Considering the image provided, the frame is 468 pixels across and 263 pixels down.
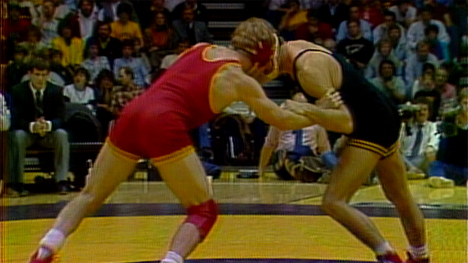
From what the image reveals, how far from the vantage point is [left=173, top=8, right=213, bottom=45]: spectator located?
10844mm

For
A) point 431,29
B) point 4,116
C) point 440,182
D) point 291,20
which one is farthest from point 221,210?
point 431,29

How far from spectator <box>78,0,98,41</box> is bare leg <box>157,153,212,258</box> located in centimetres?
732

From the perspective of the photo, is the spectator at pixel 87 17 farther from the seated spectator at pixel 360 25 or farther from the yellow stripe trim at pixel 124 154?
the yellow stripe trim at pixel 124 154

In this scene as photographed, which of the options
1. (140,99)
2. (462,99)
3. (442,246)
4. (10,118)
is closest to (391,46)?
(462,99)

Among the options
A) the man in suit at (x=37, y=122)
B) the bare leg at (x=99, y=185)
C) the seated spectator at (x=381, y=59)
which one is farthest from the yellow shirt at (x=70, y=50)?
the bare leg at (x=99, y=185)

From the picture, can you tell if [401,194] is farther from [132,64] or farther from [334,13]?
[334,13]

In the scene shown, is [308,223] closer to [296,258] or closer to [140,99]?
[296,258]

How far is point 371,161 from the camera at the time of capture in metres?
4.15

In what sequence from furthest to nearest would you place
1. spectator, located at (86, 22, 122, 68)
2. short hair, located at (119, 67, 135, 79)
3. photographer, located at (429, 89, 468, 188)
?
spectator, located at (86, 22, 122, 68) < short hair, located at (119, 67, 135, 79) < photographer, located at (429, 89, 468, 188)

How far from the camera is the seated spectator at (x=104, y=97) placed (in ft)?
30.5

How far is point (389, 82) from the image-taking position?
1023 cm

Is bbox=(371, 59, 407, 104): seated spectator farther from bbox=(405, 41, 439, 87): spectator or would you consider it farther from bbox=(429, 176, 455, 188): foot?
bbox=(429, 176, 455, 188): foot

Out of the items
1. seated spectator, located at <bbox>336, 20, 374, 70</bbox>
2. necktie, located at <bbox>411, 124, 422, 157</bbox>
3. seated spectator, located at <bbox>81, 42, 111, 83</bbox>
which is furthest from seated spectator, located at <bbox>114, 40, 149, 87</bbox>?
necktie, located at <bbox>411, 124, 422, 157</bbox>

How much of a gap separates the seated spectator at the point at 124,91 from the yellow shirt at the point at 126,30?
0.82m
